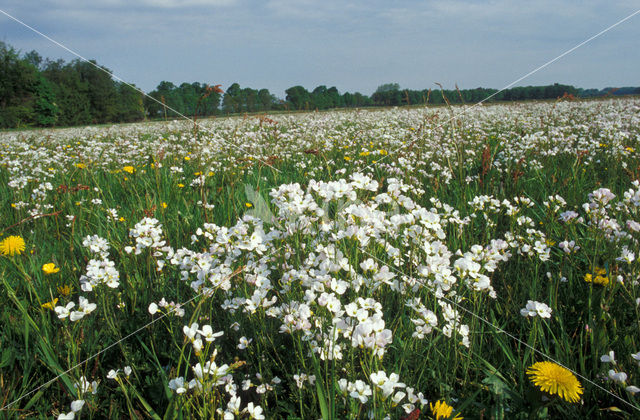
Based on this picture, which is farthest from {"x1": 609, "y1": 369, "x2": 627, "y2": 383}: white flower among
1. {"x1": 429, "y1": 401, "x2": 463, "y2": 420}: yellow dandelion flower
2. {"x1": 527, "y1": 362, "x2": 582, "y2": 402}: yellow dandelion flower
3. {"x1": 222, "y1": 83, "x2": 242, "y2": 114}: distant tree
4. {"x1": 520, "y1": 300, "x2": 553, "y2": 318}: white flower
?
{"x1": 222, "y1": 83, "x2": 242, "y2": 114}: distant tree

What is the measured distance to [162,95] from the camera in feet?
10.2

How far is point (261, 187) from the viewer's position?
4.34 m

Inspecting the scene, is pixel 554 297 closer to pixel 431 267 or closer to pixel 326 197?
pixel 431 267

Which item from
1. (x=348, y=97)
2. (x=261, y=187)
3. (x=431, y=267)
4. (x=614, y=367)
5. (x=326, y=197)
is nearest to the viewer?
(x=614, y=367)

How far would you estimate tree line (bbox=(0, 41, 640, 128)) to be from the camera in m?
3.28

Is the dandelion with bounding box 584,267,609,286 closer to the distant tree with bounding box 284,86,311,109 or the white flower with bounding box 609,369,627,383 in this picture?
the white flower with bounding box 609,369,627,383

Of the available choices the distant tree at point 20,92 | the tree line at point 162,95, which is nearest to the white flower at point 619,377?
the tree line at point 162,95

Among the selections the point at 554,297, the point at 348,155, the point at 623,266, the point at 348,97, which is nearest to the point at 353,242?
the point at 554,297

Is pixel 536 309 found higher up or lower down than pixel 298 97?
lower down

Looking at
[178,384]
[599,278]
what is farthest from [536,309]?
[178,384]

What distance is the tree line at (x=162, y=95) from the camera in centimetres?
328

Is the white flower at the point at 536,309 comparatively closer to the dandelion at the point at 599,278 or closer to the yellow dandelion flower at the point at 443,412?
the dandelion at the point at 599,278

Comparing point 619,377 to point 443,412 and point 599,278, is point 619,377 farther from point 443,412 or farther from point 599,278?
point 599,278

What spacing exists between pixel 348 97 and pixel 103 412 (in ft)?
29.1
